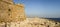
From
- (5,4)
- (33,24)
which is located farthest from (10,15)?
(33,24)

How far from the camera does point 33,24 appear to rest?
1311 cm

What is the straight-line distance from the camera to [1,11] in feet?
45.7

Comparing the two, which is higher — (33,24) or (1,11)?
(1,11)

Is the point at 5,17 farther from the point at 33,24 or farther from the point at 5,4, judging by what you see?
the point at 33,24

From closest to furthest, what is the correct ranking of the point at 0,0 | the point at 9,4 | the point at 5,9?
the point at 0,0, the point at 5,9, the point at 9,4

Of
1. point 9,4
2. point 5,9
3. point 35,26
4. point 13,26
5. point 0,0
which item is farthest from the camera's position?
point 9,4

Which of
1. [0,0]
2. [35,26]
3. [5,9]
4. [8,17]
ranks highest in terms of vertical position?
[0,0]

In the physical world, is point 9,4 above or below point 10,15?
above

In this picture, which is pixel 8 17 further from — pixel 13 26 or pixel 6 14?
pixel 13 26

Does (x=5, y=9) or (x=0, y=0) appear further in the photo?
(x=5, y=9)

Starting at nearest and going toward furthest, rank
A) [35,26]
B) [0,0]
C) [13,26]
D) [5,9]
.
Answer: [13,26] < [35,26] < [0,0] < [5,9]

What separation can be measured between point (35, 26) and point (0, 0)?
5049 millimetres

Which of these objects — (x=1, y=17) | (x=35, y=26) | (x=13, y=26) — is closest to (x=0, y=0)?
(x=1, y=17)

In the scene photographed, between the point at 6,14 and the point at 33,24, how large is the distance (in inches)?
154
